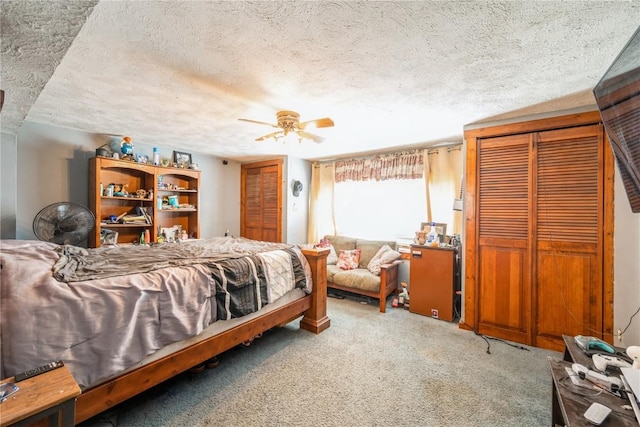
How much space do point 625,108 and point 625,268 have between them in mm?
1773

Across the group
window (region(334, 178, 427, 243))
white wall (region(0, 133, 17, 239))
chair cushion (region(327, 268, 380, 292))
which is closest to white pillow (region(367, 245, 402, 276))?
chair cushion (region(327, 268, 380, 292))

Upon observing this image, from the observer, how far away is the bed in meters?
1.18

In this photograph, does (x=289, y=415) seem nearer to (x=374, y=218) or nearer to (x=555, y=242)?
(x=555, y=242)

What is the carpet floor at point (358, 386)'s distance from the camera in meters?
1.62

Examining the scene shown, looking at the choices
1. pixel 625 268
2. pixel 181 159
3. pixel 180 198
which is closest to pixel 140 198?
pixel 180 198

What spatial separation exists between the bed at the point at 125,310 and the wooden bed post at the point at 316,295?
0.40 m

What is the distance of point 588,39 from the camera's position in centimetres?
140

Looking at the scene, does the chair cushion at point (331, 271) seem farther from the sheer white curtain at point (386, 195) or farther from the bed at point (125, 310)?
the bed at point (125, 310)

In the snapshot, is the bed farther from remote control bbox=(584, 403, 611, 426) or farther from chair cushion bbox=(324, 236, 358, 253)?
chair cushion bbox=(324, 236, 358, 253)

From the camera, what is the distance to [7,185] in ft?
8.45

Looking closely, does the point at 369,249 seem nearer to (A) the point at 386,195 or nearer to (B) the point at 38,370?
(A) the point at 386,195

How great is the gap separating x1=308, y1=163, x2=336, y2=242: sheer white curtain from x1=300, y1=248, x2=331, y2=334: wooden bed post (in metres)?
2.07

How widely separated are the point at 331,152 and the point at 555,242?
301 cm

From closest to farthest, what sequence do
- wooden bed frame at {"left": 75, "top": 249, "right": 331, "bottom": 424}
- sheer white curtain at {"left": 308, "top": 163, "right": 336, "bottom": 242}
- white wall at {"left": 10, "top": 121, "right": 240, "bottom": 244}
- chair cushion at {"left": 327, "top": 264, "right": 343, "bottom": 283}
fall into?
wooden bed frame at {"left": 75, "top": 249, "right": 331, "bottom": 424}, white wall at {"left": 10, "top": 121, "right": 240, "bottom": 244}, chair cushion at {"left": 327, "top": 264, "right": 343, "bottom": 283}, sheer white curtain at {"left": 308, "top": 163, "right": 336, "bottom": 242}
